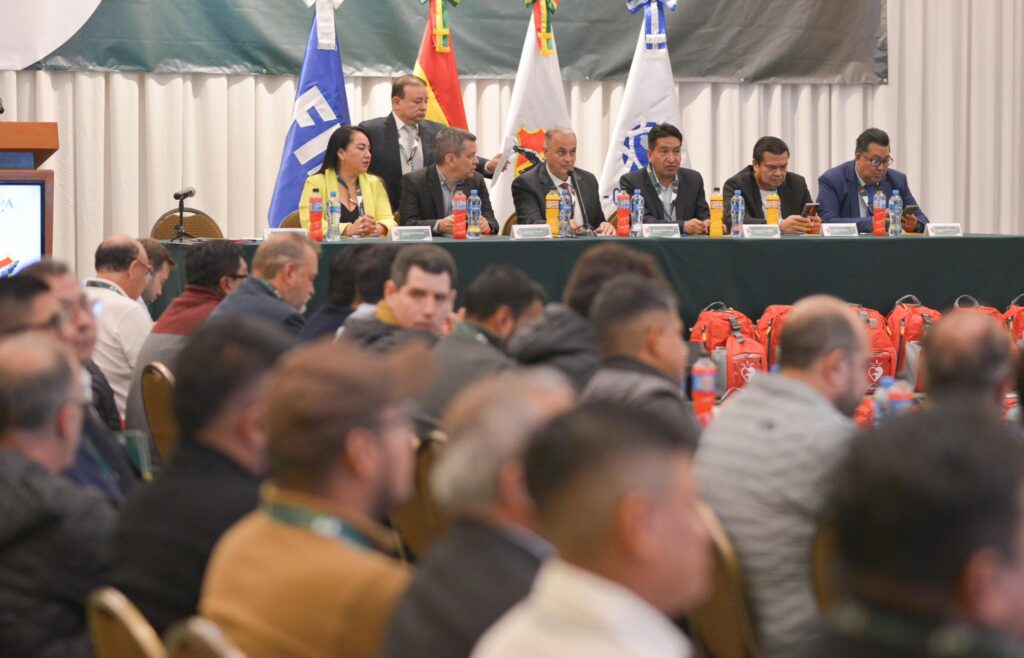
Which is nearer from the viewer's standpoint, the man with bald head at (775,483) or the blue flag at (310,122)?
the man with bald head at (775,483)

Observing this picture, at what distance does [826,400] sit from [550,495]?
3.81 ft

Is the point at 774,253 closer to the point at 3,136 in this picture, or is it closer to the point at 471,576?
the point at 3,136

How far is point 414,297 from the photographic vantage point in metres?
3.75

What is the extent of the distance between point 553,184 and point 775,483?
4469 mm

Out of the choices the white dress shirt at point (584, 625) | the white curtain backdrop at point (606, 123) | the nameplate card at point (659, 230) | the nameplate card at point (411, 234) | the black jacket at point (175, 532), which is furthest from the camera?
the white curtain backdrop at point (606, 123)

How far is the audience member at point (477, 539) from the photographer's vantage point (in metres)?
1.43

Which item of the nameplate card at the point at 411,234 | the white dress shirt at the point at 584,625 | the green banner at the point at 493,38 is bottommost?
the white dress shirt at the point at 584,625

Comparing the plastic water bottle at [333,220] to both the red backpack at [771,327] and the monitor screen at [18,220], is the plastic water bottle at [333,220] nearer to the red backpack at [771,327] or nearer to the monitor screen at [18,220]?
the monitor screen at [18,220]

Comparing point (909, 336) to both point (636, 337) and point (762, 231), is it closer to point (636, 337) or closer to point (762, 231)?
point (762, 231)

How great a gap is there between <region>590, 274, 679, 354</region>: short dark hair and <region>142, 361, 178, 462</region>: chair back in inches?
45.2

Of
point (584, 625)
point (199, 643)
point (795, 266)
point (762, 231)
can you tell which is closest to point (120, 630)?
point (199, 643)

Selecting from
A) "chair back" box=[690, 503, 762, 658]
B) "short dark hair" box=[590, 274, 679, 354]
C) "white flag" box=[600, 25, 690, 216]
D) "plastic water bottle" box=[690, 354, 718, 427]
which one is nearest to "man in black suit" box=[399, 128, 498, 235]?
"white flag" box=[600, 25, 690, 216]

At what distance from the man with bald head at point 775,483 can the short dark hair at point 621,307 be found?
1.41ft

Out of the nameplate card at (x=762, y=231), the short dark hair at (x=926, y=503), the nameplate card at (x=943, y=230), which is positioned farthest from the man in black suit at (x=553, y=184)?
the short dark hair at (x=926, y=503)
